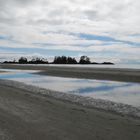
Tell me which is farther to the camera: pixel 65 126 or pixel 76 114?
pixel 76 114

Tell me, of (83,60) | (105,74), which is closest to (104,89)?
(105,74)

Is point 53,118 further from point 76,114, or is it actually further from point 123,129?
point 123,129

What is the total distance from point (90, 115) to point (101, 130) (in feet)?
7.13

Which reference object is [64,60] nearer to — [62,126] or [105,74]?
[105,74]

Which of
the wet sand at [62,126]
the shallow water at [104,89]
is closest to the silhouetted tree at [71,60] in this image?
the shallow water at [104,89]

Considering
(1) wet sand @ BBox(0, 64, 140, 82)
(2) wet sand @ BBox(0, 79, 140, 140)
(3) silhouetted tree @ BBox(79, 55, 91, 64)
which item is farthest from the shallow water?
(3) silhouetted tree @ BBox(79, 55, 91, 64)

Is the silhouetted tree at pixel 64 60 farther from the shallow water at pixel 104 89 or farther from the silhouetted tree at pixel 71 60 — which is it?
the shallow water at pixel 104 89

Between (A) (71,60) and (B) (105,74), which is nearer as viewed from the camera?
(B) (105,74)

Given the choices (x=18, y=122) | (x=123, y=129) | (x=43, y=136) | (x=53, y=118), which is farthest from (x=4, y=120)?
(x=123, y=129)

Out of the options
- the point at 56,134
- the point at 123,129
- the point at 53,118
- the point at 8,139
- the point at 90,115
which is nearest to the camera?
the point at 8,139

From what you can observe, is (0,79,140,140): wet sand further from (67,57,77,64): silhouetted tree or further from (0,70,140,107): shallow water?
(67,57,77,64): silhouetted tree

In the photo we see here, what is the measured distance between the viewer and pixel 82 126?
6996mm

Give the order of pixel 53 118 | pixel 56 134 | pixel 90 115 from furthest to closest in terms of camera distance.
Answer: pixel 90 115 → pixel 53 118 → pixel 56 134

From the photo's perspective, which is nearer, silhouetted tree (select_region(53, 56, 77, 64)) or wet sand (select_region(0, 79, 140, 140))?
wet sand (select_region(0, 79, 140, 140))
